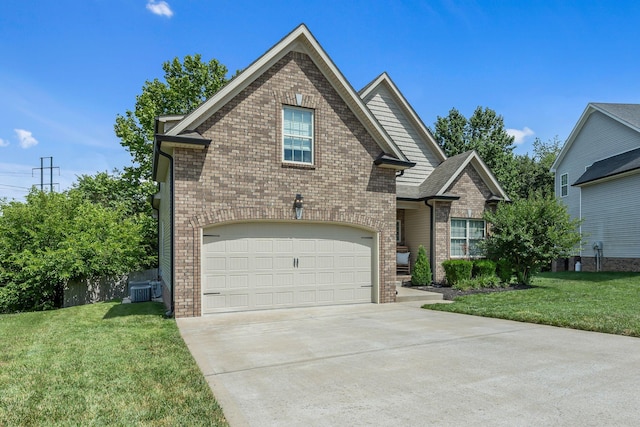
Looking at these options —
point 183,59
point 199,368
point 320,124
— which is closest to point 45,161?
point 183,59

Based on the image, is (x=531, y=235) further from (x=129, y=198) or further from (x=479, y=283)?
(x=129, y=198)

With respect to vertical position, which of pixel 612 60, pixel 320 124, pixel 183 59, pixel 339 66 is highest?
pixel 183 59

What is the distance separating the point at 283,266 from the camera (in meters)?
10.3

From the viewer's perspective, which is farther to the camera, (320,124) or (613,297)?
(613,297)

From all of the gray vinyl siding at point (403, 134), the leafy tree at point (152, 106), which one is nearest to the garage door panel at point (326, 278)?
the gray vinyl siding at point (403, 134)

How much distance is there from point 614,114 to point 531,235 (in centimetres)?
1238

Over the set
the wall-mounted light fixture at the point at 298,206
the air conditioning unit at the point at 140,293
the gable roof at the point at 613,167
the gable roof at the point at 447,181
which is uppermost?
the gable roof at the point at 613,167

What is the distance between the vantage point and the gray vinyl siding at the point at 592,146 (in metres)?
21.1

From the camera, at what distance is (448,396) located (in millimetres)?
4109

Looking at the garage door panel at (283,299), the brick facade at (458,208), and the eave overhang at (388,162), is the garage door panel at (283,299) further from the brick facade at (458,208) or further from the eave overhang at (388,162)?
the brick facade at (458,208)

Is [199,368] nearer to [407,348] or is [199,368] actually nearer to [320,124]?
[407,348]

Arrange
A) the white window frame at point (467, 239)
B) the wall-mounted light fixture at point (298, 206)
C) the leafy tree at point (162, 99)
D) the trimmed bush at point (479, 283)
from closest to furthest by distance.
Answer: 1. the wall-mounted light fixture at point (298, 206)
2. the trimmed bush at point (479, 283)
3. the white window frame at point (467, 239)
4. the leafy tree at point (162, 99)

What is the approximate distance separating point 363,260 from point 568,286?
920cm

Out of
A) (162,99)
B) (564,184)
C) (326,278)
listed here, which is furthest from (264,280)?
(564,184)
